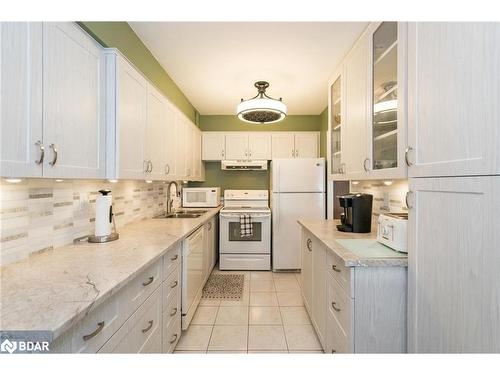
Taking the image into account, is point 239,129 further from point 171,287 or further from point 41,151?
point 41,151

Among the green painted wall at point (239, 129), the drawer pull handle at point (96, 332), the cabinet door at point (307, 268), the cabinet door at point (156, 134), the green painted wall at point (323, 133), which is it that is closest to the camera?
the drawer pull handle at point (96, 332)

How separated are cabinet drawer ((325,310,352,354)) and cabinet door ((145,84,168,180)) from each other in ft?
5.67

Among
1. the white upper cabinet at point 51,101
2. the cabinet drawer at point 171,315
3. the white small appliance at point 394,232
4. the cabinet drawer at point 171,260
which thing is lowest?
the cabinet drawer at point 171,315

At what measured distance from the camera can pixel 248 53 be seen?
224 cm

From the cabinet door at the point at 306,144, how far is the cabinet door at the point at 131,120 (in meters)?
2.69

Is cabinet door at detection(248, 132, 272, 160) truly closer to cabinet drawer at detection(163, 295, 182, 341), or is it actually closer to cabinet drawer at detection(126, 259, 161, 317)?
cabinet drawer at detection(163, 295, 182, 341)

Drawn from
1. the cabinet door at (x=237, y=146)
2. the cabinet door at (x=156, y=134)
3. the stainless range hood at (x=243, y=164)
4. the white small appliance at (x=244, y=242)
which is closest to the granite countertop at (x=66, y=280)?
the cabinet door at (x=156, y=134)

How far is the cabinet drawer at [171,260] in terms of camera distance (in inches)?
Result: 64.2

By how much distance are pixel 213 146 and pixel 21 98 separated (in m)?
3.22

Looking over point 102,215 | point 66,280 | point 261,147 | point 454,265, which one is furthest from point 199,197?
point 454,265

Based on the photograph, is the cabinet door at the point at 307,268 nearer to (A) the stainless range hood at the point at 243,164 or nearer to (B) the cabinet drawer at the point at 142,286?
(B) the cabinet drawer at the point at 142,286

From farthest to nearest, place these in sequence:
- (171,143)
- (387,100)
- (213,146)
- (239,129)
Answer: (239,129) < (213,146) < (171,143) < (387,100)

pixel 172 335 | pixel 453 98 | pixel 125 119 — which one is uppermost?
pixel 125 119

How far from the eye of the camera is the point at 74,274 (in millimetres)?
1054
